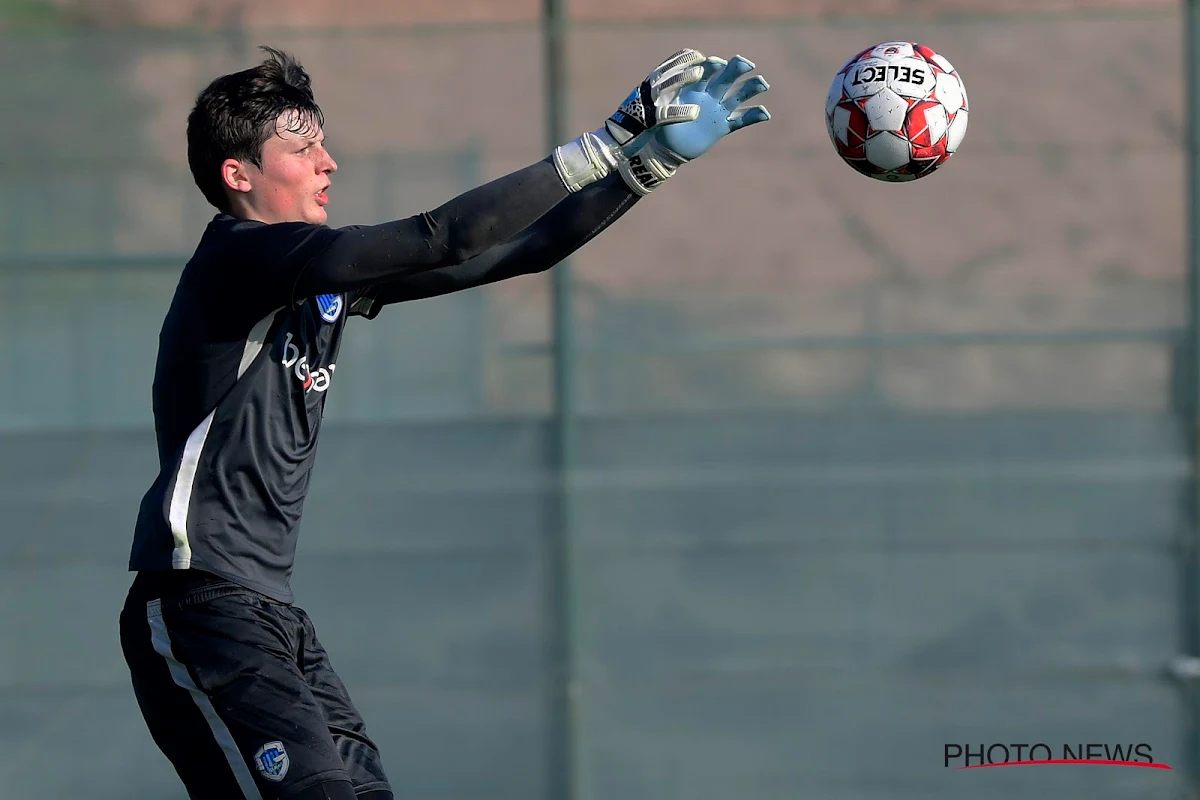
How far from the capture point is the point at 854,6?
17.0ft

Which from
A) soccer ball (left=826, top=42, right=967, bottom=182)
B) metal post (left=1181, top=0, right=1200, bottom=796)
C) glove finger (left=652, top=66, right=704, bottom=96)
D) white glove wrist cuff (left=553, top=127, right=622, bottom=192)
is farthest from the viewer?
metal post (left=1181, top=0, right=1200, bottom=796)

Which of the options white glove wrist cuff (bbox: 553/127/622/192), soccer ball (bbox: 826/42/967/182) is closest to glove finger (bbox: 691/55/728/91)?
white glove wrist cuff (bbox: 553/127/622/192)

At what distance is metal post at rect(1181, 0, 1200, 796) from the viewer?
511 centimetres

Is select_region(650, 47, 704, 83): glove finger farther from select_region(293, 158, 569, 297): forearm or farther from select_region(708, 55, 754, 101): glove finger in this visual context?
select_region(293, 158, 569, 297): forearm

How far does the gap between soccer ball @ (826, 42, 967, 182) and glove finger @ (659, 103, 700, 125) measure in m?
0.77

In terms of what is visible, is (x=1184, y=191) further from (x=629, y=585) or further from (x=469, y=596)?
(x=469, y=596)

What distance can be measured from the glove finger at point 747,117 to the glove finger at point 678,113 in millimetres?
84

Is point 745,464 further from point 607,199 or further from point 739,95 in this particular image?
point 739,95

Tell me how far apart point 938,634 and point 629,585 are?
1027 millimetres

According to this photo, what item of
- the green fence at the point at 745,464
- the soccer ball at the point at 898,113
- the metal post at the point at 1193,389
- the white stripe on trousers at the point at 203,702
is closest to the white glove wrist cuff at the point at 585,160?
the soccer ball at the point at 898,113

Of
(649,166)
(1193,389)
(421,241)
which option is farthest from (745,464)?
(421,241)

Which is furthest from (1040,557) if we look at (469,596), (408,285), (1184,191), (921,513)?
(408,285)

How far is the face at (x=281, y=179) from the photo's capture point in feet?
10.1

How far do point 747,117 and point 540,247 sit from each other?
56 centimetres
